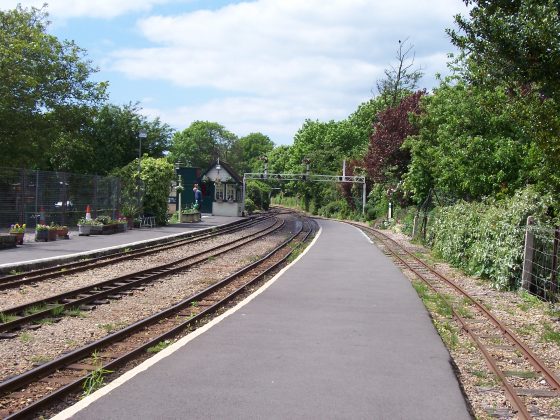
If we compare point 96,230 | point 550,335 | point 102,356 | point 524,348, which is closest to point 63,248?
point 96,230

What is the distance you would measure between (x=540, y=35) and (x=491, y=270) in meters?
7.86

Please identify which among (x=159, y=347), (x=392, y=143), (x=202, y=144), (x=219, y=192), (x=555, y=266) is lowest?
(x=159, y=347)

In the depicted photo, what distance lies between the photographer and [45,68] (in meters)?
31.9

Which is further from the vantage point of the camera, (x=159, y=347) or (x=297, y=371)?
(x=159, y=347)

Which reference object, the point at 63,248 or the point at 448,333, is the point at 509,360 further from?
the point at 63,248

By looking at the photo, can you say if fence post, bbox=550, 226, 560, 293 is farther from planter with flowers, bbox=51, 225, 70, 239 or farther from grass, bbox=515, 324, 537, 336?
planter with flowers, bbox=51, 225, 70, 239

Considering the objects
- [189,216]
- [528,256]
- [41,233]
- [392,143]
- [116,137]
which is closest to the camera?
[528,256]

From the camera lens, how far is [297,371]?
6438 mm

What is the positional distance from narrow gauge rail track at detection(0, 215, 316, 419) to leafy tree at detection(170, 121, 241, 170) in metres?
111

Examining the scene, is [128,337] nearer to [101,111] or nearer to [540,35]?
[540,35]

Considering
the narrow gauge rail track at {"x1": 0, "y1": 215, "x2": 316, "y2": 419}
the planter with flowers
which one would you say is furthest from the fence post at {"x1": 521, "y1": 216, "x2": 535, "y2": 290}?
the planter with flowers

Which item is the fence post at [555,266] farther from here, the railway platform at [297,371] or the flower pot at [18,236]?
the flower pot at [18,236]

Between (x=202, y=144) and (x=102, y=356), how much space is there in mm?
120441

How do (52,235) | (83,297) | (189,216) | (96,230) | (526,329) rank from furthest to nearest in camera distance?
(189,216) < (96,230) < (52,235) < (83,297) < (526,329)
